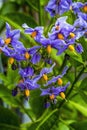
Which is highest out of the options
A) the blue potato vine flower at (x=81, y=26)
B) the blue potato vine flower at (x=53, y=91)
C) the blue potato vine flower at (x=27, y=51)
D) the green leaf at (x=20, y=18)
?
the blue potato vine flower at (x=81, y=26)

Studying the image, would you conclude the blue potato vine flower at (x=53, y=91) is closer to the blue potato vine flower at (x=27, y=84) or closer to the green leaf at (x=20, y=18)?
the blue potato vine flower at (x=27, y=84)

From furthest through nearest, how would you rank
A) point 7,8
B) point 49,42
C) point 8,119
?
point 7,8 → point 8,119 → point 49,42

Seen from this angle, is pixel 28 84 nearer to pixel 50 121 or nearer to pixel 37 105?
pixel 50 121

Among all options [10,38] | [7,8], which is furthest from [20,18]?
[10,38]

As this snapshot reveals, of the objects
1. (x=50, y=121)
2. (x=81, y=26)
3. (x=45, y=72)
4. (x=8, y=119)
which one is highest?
(x=81, y=26)

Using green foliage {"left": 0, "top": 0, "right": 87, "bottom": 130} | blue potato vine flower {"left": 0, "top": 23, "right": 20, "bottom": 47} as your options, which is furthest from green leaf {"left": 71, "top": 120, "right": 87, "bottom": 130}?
blue potato vine flower {"left": 0, "top": 23, "right": 20, "bottom": 47}

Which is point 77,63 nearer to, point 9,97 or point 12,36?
point 12,36

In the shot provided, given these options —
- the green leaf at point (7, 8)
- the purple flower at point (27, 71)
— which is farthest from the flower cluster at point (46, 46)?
the green leaf at point (7, 8)
